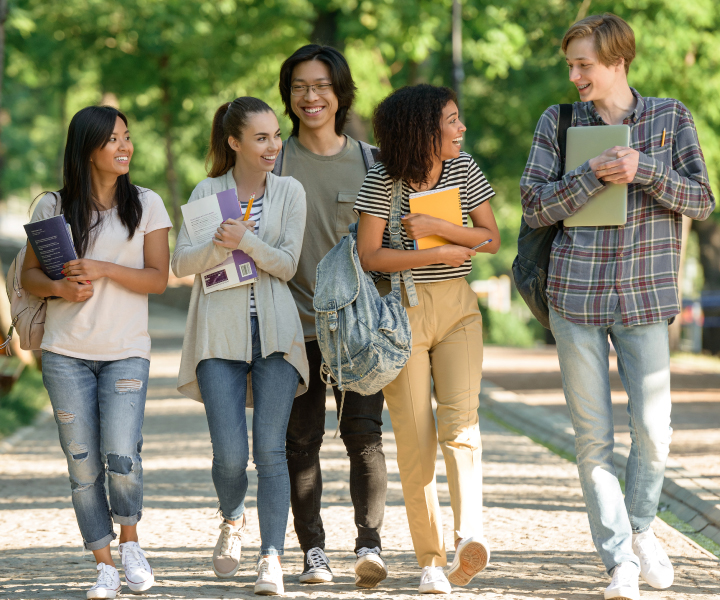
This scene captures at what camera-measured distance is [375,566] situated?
169 inches

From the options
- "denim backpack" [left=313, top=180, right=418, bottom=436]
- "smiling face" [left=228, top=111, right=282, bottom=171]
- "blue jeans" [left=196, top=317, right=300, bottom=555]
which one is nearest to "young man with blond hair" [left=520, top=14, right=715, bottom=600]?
"denim backpack" [left=313, top=180, right=418, bottom=436]

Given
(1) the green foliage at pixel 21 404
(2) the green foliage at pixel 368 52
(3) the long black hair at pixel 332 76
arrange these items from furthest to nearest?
1. (2) the green foliage at pixel 368 52
2. (1) the green foliage at pixel 21 404
3. (3) the long black hair at pixel 332 76

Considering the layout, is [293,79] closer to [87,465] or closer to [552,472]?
[87,465]

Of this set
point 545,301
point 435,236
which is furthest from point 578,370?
point 435,236

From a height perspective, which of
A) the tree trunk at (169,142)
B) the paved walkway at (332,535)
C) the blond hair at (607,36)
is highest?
the tree trunk at (169,142)

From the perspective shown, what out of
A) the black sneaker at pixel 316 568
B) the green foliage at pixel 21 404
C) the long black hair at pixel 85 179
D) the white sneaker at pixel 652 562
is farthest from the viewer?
the green foliage at pixel 21 404

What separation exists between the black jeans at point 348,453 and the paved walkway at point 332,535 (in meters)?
0.27

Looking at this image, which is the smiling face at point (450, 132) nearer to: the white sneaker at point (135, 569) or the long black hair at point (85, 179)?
the long black hair at point (85, 179)

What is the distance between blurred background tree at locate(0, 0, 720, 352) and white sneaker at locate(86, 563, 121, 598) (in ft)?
33.4

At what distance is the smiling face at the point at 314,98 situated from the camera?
4.52m

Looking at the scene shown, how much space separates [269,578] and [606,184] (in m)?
2.10

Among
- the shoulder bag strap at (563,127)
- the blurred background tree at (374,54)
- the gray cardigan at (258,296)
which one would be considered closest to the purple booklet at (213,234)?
the gray cardigan at (258,296)

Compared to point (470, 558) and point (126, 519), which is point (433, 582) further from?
point (126, 519)

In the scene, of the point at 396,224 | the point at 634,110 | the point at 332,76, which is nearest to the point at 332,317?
the point at 396,224
